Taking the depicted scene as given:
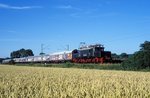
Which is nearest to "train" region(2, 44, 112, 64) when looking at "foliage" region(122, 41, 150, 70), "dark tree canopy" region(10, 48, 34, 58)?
"foliage" region(122, 41, 150, 70)

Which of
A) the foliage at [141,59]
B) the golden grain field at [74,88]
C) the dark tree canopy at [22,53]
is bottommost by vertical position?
the golden grain field at [74,88]

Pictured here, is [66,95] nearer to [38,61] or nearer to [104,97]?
[104,97]

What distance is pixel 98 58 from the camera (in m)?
55.3

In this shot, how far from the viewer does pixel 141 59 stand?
137 ft

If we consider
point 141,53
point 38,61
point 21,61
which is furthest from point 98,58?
point 21,61

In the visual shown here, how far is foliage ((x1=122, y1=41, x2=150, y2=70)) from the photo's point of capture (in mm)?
41691

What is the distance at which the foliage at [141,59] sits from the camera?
41.7 metres

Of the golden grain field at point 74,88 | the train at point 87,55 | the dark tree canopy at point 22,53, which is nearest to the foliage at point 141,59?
the train at point 87,55

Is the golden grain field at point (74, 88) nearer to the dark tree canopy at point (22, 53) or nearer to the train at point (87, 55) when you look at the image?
the train at point (87, 55)

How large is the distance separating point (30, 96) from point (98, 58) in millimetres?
44503

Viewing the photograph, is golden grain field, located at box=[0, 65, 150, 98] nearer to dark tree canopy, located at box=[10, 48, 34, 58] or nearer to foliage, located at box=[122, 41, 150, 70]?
foliage, located at box=[122, 41, 150, 70]

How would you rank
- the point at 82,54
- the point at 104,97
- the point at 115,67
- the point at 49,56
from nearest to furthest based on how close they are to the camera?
the point at 104,97
the point at 115,67
the point at 82,54
the point at 49,56

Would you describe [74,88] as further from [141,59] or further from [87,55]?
[87,55]

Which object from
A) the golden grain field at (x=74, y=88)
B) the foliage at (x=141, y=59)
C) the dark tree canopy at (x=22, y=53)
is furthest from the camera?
the dark tree canopy at (x=22, y=53)
